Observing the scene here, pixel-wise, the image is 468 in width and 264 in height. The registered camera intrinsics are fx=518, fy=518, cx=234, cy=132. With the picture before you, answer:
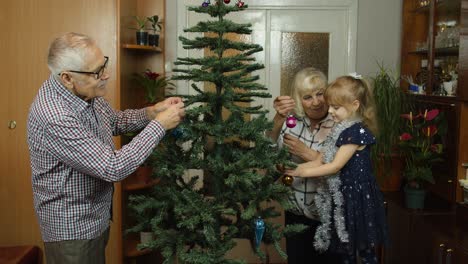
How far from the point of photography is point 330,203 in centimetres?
218

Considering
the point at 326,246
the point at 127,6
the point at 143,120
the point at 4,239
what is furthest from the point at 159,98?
the point at 326,246

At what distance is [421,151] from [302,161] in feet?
3.85

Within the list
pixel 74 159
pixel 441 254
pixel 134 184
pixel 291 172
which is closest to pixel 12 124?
pixel 134 184

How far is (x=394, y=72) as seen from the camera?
4.14 m

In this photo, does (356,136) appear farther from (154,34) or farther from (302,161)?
(154,34)

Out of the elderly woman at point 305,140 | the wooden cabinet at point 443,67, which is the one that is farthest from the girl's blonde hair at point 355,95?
the wooden cabinet at point 443,67

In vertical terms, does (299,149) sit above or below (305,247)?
above

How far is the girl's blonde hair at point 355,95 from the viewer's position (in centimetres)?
216

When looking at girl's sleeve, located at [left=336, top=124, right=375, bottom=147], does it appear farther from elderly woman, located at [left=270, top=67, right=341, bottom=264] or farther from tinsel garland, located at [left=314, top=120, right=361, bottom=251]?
elderly woman, located at [left=270, top=67, right=341, bottom=264]

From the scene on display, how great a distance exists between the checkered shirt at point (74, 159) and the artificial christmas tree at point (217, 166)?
0.14 m

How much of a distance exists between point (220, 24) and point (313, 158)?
0.80 m

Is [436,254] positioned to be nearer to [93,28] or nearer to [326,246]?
[326,246]

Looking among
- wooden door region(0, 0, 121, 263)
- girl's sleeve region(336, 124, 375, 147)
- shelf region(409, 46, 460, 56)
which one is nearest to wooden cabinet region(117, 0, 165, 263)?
wooden door region(0, 0, 121, 263)

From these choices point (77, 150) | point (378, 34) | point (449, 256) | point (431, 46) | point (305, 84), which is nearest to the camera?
point (77, 150)
